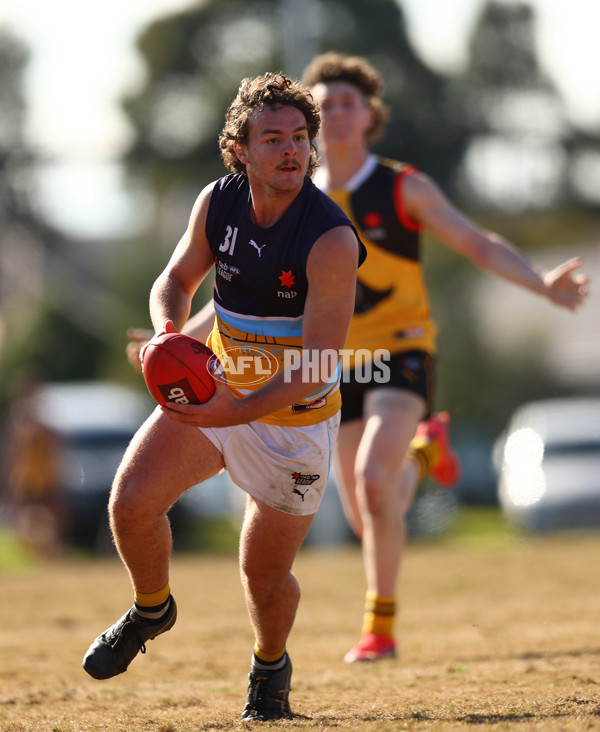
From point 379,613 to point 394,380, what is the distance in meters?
1.25

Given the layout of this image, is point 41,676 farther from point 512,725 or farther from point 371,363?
point 512,725

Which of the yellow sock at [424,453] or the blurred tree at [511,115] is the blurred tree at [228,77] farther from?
the yellow sock at [424,453]

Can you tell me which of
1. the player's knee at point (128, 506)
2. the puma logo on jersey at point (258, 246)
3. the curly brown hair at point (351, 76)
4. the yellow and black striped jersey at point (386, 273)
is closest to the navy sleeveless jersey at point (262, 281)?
the puma logo on jersey at point (258, 246)

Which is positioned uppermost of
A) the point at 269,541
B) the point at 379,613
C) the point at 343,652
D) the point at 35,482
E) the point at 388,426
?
the point at 388,426

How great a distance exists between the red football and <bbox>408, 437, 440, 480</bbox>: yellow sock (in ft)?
10.7

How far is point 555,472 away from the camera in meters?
17.9

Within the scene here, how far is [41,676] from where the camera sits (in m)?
6.51

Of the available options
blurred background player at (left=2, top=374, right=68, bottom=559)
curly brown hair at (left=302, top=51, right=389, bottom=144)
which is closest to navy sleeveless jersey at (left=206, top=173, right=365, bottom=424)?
curly brown hair at (left=302, top=51, right=389, bottom=144)

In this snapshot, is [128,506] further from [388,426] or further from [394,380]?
[394,380]

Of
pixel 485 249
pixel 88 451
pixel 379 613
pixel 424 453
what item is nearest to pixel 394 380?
pixel 485 249

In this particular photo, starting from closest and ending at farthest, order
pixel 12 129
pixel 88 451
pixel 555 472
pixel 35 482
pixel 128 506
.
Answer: pixel 128 506
pixel 555 472
pixel 35 482
pixel 88 451
pixel 12 129

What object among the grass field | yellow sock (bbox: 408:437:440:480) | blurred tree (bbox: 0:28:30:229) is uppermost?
blurred tree (bbox: 0:28:30:229)

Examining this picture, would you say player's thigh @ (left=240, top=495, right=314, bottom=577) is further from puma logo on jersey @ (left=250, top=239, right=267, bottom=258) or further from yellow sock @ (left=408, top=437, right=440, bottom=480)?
yellow sock @ (left=408, top=437, right=440, bottom=480)

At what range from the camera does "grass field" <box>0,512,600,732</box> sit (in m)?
4.85
